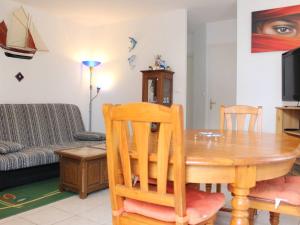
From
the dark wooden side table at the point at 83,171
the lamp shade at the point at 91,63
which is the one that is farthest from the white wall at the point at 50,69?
the dark wooden side table at the point at 83,171

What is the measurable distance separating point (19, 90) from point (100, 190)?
2.06 m

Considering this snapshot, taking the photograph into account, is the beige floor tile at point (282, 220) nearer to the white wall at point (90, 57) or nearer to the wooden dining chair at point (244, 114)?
the wooden dining chair at point (244, 114)

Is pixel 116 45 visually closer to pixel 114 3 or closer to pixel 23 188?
pixel 114 3

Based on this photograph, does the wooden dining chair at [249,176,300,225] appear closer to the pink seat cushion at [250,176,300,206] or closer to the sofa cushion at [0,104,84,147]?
the pink seat cushion at [250,176,300,206]

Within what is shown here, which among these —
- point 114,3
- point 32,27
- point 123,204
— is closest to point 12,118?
point 32,27

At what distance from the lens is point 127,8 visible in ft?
14.1

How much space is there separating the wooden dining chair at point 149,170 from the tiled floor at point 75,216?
1.04 metres

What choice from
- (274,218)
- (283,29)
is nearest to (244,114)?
(274,218)

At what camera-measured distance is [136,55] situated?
477cm

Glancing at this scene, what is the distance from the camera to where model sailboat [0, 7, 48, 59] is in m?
3.95

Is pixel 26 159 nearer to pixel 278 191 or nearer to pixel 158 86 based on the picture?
pixel 158 86

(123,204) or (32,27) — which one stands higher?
(32,27)

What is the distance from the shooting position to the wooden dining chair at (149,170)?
1.13 metres

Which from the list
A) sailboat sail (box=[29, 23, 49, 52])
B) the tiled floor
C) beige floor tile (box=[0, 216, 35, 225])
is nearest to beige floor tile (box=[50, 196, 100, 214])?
the tiled floor
